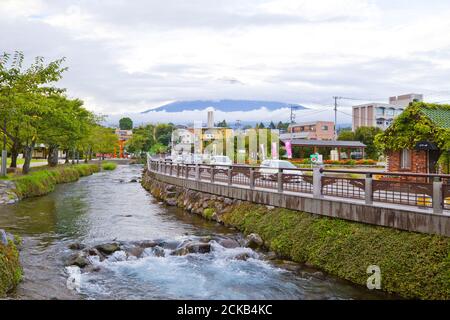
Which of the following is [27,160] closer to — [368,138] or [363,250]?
[363,250]

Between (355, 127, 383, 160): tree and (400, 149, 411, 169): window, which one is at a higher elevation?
(355, 127, 383, 160): tree

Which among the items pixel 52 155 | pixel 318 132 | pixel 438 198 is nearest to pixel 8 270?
pixel 438 198

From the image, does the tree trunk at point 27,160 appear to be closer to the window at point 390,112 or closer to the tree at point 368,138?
the tree at point 368,138

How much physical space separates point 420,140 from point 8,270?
1904 centimetres

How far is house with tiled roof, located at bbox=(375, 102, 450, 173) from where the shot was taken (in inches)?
822

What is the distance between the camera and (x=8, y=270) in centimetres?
1049

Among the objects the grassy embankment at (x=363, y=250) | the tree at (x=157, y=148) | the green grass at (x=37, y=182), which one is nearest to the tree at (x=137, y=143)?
the tree at (x=157, y=148)

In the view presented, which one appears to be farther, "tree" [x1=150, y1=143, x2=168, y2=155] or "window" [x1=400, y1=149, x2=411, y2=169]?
"tree" [x1=150, y1=143, x2=168, y2=155]

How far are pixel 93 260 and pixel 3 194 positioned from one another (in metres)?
15.5

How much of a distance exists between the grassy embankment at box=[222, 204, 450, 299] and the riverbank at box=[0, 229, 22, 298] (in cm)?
770

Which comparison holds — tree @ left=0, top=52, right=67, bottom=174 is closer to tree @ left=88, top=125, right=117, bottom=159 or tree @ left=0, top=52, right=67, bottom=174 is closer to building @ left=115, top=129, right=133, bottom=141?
tree @ left=88, top=125, right=117, bottom=159

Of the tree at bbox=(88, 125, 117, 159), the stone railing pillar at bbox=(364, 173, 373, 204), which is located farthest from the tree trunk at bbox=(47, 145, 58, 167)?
the stone railing pillar at bbox=(364, 173, 373, 204)
